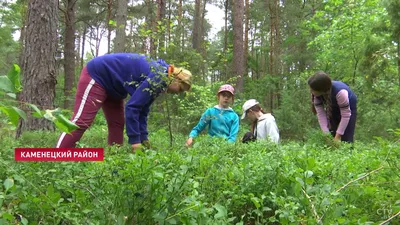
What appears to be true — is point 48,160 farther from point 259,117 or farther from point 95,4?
point 95,4

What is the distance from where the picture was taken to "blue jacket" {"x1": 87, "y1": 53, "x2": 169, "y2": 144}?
328 centimetres

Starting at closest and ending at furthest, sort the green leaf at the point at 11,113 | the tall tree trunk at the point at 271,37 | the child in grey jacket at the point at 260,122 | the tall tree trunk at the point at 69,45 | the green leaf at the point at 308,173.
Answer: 1. the green leaf at the point at 11,113
2. the green leaf at the point at 308,173
3. the child in grey jacket at the point at 260,122
4. the tall tree trunk at the point at 69,45
5. the tall tree trunk at the point at 271,37

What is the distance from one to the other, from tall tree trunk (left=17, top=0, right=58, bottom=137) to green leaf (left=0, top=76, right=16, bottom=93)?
205 inches

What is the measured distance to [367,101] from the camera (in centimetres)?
770

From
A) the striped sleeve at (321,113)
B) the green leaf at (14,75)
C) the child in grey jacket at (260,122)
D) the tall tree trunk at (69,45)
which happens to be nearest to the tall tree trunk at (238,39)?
the tall tree trunk at (69,45)

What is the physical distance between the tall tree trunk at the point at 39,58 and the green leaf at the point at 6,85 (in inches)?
205

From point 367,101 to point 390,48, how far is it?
7.12 feet

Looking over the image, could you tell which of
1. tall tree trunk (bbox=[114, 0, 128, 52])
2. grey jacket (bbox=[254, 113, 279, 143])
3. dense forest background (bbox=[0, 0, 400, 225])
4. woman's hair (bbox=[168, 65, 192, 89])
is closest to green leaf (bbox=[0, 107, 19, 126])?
dense forest background (bbox=[0, 0, 400, 225])

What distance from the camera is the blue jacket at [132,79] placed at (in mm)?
3275

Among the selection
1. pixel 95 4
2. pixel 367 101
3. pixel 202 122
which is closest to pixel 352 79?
pixel 367 101

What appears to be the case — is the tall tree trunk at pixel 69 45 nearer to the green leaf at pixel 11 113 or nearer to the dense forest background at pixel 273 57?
the dense forest background at pixel 273 57

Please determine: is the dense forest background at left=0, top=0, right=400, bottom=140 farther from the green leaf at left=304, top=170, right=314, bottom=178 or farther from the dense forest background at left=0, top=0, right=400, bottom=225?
Answer: the green leaf at left=304, top=170, right=314, bottom=178

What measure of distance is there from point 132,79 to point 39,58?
3172 mm

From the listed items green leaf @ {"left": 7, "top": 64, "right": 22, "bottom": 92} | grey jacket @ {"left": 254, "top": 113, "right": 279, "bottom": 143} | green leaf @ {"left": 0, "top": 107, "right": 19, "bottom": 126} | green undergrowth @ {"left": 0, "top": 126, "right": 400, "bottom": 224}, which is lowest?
grey jacket @ {"left": 254, "top": 113, "right": 279, "bottom": 143}
